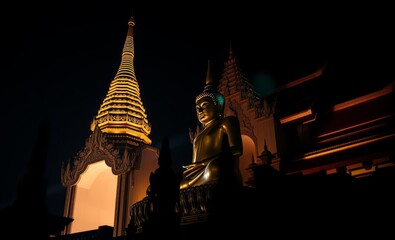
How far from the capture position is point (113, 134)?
54.7 ft

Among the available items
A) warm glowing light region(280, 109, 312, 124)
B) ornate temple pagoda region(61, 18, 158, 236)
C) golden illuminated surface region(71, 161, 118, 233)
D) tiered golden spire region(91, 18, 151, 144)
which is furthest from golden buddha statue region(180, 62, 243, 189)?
tiered golden spire region(91, 18, 151, 144)

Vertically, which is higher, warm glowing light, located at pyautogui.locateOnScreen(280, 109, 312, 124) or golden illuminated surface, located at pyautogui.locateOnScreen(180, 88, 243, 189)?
warm glowing light, located at pyautogui.locateOnScreen(280, 109, 312, 124)

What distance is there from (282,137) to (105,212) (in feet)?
27.3

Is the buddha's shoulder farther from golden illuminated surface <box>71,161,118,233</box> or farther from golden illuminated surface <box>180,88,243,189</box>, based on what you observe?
golden illuminated surface <box>71,161,118,233</box>

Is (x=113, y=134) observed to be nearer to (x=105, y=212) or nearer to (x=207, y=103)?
(x=105, y=212)

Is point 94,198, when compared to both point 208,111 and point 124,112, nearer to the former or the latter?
point 124,112

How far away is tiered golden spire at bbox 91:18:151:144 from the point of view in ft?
56.6

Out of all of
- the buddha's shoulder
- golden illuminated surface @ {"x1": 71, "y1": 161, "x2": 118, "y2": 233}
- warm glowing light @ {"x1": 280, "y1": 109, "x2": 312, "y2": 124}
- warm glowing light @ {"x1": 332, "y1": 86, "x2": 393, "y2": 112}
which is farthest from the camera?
golden illuminated surface @ {"x1": 71, "y1": 161, "x2": 118, "y2": 233}

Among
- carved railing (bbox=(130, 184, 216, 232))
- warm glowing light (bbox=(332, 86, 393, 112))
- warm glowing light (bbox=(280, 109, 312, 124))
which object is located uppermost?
warm glowing light (bbox=(332, 86, 393, 112))

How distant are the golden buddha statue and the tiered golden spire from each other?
7195 mm

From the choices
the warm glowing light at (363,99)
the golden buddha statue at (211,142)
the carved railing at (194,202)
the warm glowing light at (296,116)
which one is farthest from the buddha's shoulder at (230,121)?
the warm glowing light at (363,99)

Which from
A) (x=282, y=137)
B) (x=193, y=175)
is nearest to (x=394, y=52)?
(x=282, y=137)

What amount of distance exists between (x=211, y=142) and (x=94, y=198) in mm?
8368

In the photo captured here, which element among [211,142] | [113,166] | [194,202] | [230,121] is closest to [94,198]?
[113,166]
